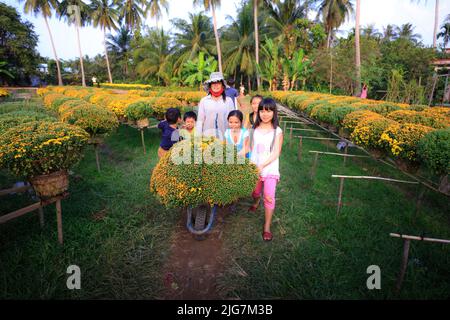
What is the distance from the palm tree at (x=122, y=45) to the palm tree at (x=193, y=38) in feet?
44.4

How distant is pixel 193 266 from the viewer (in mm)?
2598

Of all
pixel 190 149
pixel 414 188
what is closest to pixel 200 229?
pixel 190 149

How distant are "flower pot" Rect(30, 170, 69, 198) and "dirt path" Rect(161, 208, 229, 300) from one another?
1418 millimetres

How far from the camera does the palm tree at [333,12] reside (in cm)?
2177

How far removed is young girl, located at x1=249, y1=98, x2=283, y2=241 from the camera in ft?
9.03

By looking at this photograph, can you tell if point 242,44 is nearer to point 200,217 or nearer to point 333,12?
point 333,12

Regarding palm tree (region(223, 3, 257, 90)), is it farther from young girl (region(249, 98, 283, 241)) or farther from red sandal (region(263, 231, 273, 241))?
red sandal (region(263, 231, 273, 241))

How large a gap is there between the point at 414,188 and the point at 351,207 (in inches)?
73.5

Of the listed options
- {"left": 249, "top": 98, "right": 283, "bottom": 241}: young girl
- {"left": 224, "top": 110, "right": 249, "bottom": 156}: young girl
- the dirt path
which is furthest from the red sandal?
{"left": 224, "top": 110, "right": 249, "bottom": 156}: young girl

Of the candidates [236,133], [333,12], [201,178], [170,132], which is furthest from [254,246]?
[333,12]

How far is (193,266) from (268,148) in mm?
1554

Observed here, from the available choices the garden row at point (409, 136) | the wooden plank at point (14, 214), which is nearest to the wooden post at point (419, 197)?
the garden row at point (409, 136)

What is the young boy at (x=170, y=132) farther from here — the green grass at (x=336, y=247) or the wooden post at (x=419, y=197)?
the wooden post at (x=419, y=197)

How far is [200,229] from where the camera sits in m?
2.92
